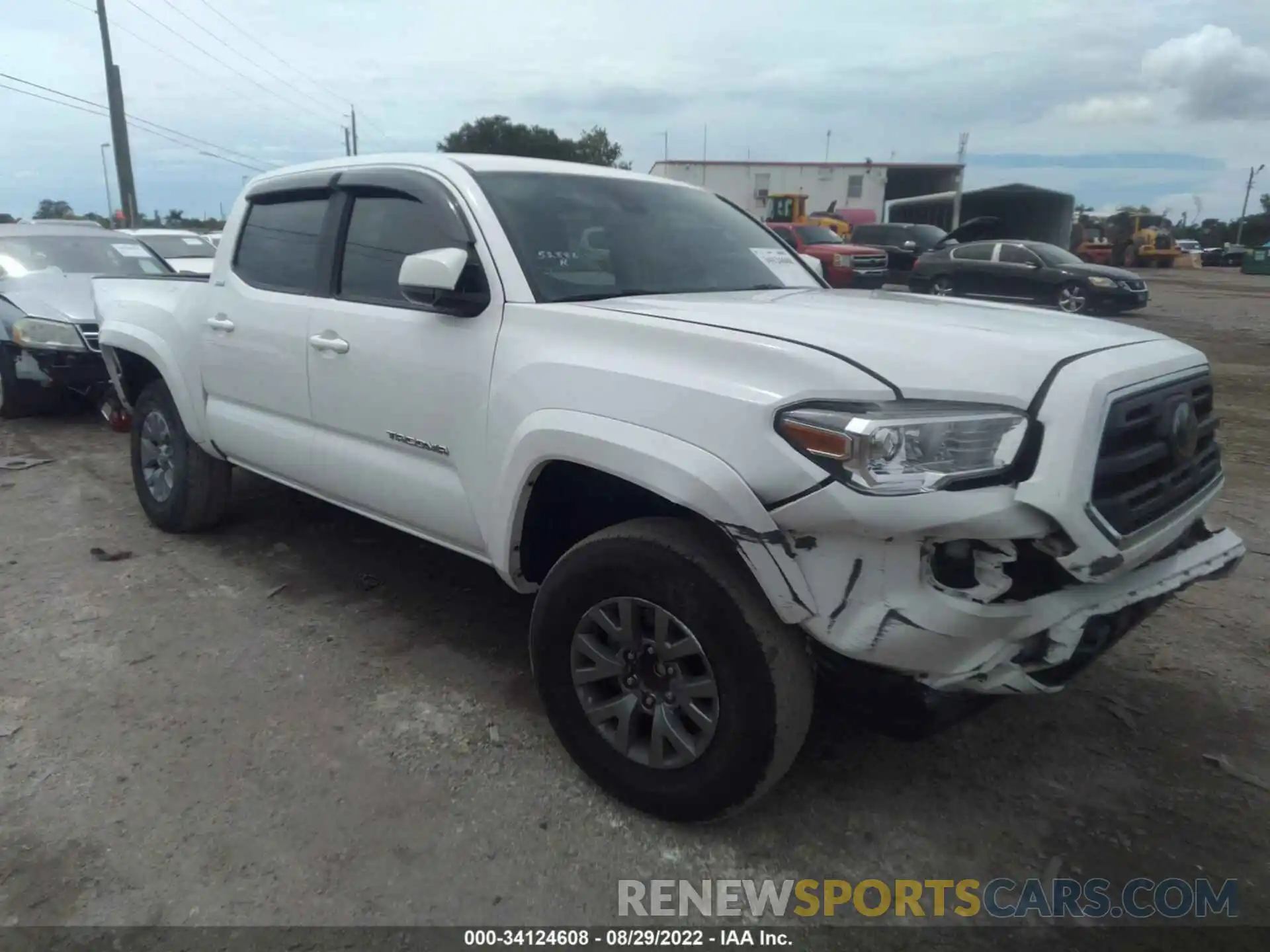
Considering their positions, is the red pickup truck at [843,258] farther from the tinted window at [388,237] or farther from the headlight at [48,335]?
the tinted window at [388,237]

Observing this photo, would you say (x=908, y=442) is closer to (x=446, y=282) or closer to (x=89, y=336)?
(x=446, y=282)

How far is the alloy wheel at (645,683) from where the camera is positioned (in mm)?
2365

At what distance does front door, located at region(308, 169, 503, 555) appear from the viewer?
9.62ft

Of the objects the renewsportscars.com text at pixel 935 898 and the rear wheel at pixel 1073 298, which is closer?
the renewsportscars.com text at pixel 935 898

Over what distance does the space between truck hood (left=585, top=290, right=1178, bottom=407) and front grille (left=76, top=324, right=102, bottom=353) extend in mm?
5822

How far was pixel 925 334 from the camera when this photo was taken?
2.31 m

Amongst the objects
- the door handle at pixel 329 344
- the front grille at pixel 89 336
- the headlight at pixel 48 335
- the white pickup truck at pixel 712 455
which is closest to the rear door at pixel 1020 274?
the white pickup truck at pixel 712 455

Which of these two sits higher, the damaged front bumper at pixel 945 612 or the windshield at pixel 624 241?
the windshield at pixel 624 241

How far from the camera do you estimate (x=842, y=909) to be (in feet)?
7.44

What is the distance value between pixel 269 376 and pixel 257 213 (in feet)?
2.92

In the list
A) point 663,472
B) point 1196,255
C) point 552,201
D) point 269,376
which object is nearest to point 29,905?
point 663,472

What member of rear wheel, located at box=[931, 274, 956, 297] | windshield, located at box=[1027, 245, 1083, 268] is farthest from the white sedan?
windshield, located at box=[1027, 245, 1083, 268]

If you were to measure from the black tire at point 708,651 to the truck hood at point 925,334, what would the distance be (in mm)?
578

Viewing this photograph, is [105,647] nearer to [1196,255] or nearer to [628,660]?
[628,660]
